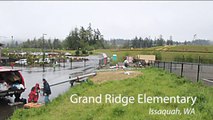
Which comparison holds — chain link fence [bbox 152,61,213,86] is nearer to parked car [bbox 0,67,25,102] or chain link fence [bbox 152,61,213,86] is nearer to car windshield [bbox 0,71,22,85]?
parked car [bbox 0,67,25,102]

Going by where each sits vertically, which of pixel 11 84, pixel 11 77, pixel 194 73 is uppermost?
pixel 11 77

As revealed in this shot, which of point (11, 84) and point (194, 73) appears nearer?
point (11, 84)

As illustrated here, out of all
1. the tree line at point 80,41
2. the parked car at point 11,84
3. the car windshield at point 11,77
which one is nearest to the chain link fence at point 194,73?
the parked car at point 11,84

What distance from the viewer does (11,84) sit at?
17.5 meters

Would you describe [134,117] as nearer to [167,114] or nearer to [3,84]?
[167,114]

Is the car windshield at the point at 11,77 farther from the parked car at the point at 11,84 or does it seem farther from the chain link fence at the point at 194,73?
the chain link fence at the point at 194,73

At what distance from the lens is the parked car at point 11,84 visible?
53.9ft

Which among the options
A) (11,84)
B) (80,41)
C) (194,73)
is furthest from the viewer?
(80,41)

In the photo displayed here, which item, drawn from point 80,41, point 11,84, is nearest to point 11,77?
point 11,84

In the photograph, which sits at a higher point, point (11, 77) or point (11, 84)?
point (11, 77)

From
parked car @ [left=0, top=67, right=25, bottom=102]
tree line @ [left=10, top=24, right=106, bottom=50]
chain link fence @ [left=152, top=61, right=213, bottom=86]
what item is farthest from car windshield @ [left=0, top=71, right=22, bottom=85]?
tree line @ [left=10, top=24, right=106, bottom=50]

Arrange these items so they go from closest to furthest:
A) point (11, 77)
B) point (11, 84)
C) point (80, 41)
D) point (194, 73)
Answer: point (11, 84), point (11, 77), point (194, 73), point (80, 41)

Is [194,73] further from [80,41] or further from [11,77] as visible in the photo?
[80,41]

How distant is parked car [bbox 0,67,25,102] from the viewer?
53.9ft
